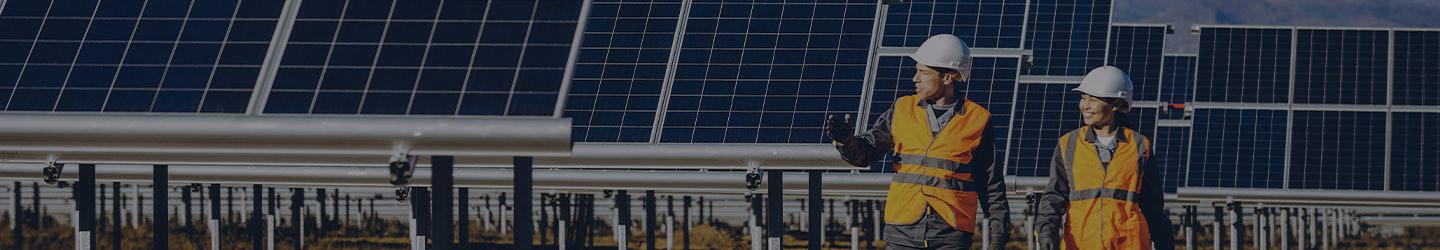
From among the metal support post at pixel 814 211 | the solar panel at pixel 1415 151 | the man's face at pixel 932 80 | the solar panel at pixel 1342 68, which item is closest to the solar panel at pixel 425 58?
the man's face at pixel 932 80

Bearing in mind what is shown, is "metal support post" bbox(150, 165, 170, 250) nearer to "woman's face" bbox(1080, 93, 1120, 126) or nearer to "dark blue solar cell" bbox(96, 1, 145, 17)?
"dark blue solar cell" bbox(96, 1, 145, 17)

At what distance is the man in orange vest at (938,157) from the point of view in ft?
41.9

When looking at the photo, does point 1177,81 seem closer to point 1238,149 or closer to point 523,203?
point 1238,149

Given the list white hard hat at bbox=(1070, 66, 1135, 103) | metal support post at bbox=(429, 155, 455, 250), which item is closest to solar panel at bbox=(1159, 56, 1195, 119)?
metal support post at bbox=(429, 155, 455, 250)

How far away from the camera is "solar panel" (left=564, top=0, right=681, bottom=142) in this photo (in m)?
23.5

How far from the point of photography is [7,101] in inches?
650

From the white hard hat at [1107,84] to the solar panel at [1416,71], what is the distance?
112 feet

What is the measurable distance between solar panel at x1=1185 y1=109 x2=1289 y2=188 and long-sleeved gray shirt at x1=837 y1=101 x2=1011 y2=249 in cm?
3027

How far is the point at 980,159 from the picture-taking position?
1301 centimetres

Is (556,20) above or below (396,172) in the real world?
above

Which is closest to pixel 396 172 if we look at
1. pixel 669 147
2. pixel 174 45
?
pixel 174 45

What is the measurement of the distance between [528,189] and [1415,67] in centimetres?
3408

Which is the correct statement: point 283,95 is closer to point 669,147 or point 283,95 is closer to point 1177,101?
point 669,147

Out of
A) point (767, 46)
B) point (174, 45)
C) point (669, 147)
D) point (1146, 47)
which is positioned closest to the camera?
point (174, 45)
